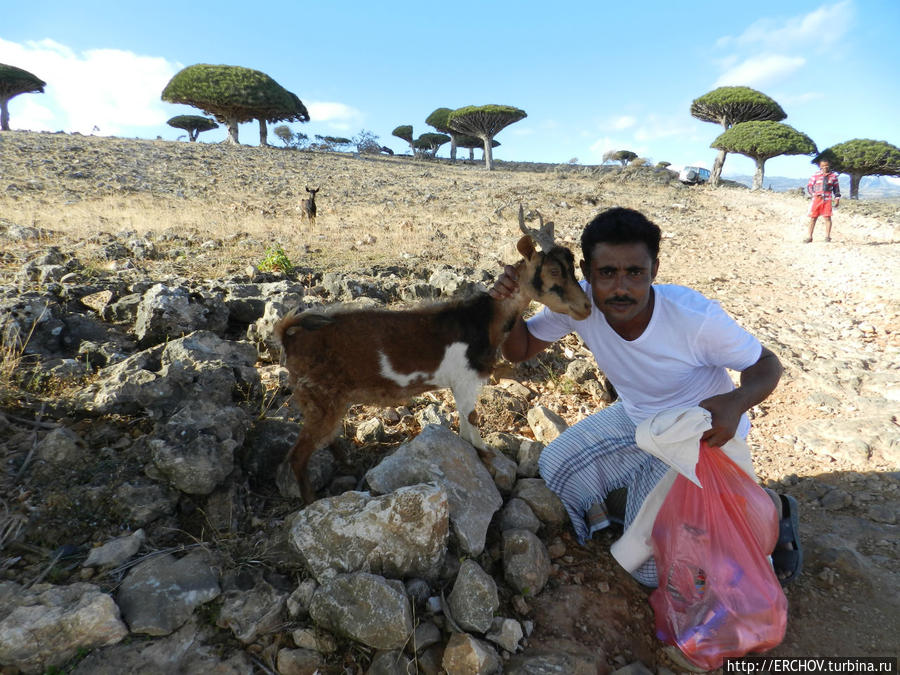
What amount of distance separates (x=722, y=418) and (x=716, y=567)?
0.75 metres

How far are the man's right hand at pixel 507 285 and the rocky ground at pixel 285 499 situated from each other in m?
1.10

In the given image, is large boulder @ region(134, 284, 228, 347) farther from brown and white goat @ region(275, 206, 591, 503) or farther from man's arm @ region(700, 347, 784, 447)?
man's arm @ region(700, 347, 784, 447)

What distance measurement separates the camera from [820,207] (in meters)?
12.2

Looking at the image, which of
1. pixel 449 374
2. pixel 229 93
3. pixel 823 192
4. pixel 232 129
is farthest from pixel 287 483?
pixel 232 129

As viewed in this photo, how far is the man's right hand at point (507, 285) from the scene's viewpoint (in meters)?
3.49

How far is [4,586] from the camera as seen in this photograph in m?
2.10

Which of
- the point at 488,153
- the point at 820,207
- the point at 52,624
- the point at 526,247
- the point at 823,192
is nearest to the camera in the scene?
the point at 52,624

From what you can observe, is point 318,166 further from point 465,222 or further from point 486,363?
point 486,363

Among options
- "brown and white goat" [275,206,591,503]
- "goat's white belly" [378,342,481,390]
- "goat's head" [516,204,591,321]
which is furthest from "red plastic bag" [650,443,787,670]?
"goat's white belly" [378,342,481,390]

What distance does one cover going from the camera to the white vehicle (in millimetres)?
30873

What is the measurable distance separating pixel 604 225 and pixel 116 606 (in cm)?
306

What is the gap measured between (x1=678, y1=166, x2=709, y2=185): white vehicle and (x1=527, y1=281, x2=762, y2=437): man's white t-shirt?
32.1m

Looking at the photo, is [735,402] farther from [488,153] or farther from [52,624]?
[488,153]

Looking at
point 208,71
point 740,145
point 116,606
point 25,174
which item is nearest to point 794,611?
point 116,606
